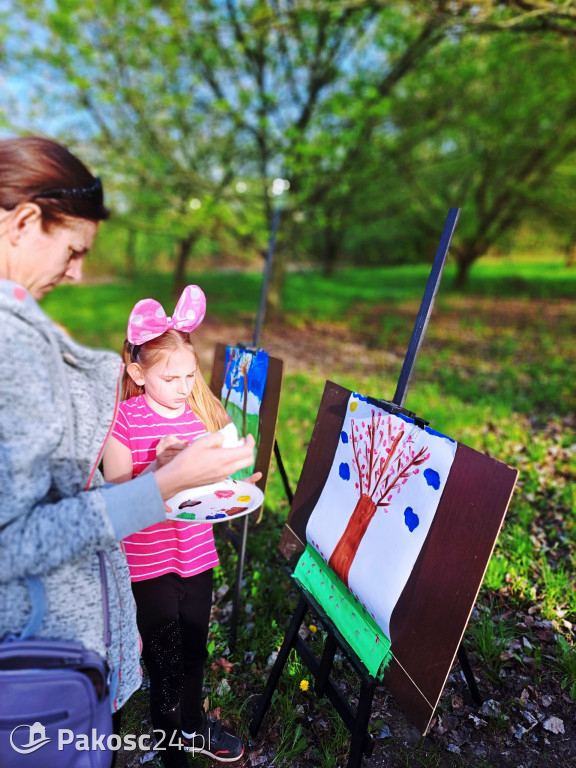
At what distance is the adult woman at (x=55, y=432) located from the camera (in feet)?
3.41

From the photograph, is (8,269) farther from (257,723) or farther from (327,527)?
(257,723)

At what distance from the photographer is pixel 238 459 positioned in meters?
1.35

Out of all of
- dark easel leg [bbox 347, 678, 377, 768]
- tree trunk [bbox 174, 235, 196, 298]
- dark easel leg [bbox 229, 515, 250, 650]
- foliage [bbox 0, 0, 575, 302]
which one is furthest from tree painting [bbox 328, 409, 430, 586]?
tree trunk [bbox 174, 235, 196, 298]

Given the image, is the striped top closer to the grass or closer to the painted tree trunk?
the painted tree trunk

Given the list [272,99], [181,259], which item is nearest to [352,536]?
[272,99]

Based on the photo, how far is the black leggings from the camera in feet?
6.19

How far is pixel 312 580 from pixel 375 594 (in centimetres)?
47

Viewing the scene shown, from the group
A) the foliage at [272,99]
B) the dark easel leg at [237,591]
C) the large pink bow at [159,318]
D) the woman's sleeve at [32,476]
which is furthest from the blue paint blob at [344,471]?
the foliage at [272,99]

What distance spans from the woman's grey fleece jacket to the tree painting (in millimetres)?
879

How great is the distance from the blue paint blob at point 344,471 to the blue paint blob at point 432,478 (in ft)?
1.47

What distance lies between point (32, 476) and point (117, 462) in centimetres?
62

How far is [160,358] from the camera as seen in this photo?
71.3 inches

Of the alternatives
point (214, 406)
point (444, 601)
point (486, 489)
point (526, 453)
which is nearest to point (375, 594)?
point (444, 601)

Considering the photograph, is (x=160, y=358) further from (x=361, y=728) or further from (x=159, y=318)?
(x=361, y=728)
